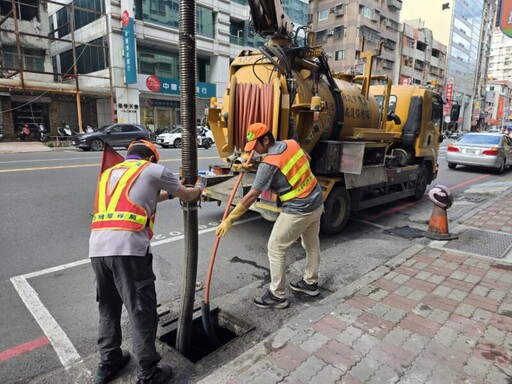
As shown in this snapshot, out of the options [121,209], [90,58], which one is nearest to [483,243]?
[121,209]

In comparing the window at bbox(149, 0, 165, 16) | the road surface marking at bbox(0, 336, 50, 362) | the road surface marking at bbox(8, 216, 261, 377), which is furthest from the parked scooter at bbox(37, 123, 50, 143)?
the road surface marking at bbox(0, 336, 50, 362)

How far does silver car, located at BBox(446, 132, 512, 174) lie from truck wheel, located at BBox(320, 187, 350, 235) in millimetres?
9982

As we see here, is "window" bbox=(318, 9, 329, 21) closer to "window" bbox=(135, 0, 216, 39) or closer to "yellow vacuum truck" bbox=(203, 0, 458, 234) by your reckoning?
"window" bbox=(135, 0, 216, 39)

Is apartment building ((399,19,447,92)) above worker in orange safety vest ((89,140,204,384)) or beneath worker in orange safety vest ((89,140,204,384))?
above

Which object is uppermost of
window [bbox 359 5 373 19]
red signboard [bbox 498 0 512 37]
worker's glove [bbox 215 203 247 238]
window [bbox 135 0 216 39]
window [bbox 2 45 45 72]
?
window [bbox 359 5 373 19]

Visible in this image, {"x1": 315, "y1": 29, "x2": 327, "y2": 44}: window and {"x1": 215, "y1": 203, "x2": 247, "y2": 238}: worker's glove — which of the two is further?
{"x1": 315, "y1": 29, "x2": 327, "y2": 44}: window

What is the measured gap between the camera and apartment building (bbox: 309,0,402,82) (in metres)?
43.6

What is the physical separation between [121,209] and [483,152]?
14232 mm

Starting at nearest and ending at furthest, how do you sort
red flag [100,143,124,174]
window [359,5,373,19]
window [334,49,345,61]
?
red flag [100,143,124,174] → window [359,5,373,19] → window [334,49,345,61]

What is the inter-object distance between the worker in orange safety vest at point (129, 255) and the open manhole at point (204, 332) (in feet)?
1.65

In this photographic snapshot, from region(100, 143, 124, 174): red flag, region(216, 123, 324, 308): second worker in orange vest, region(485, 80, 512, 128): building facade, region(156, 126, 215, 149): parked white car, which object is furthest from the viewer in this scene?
region(485, 80, 512, 128): building facade

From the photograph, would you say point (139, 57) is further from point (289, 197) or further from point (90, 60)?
point (289, 197)

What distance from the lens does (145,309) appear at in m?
2.26

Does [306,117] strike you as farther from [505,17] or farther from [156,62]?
[156,62]
